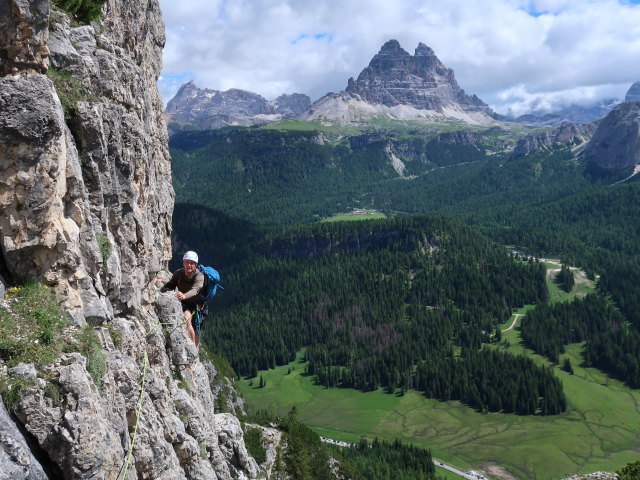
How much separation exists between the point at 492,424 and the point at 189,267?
13716 centimetres

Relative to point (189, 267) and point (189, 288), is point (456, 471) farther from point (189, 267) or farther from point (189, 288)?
point (189, 267)

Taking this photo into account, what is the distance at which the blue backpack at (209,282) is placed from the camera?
93.3 ft

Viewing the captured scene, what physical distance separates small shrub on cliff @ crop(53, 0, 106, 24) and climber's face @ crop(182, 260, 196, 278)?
14978 mm

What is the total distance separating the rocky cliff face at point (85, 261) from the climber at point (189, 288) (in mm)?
1108

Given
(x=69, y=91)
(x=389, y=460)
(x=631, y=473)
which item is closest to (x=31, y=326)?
(x=69, y=91)

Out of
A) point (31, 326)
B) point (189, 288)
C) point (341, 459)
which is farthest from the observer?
point (341, 459)

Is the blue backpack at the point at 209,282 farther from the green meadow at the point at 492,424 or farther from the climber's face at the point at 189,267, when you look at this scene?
the green meadow at the point at 492,424

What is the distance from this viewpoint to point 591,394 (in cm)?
15738

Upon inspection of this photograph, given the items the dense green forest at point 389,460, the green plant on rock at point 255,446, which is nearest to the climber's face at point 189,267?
the green plant on rock at point 255,446

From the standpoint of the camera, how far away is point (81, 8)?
29609 mm

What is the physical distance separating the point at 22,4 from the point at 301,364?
604ft

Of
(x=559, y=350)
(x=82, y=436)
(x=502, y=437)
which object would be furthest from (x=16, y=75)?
(x=559, y=350)

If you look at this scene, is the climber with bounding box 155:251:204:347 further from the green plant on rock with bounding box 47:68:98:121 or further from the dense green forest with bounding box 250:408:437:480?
the dense green forest with bounding box 250:408:437:480

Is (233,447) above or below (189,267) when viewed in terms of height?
below
